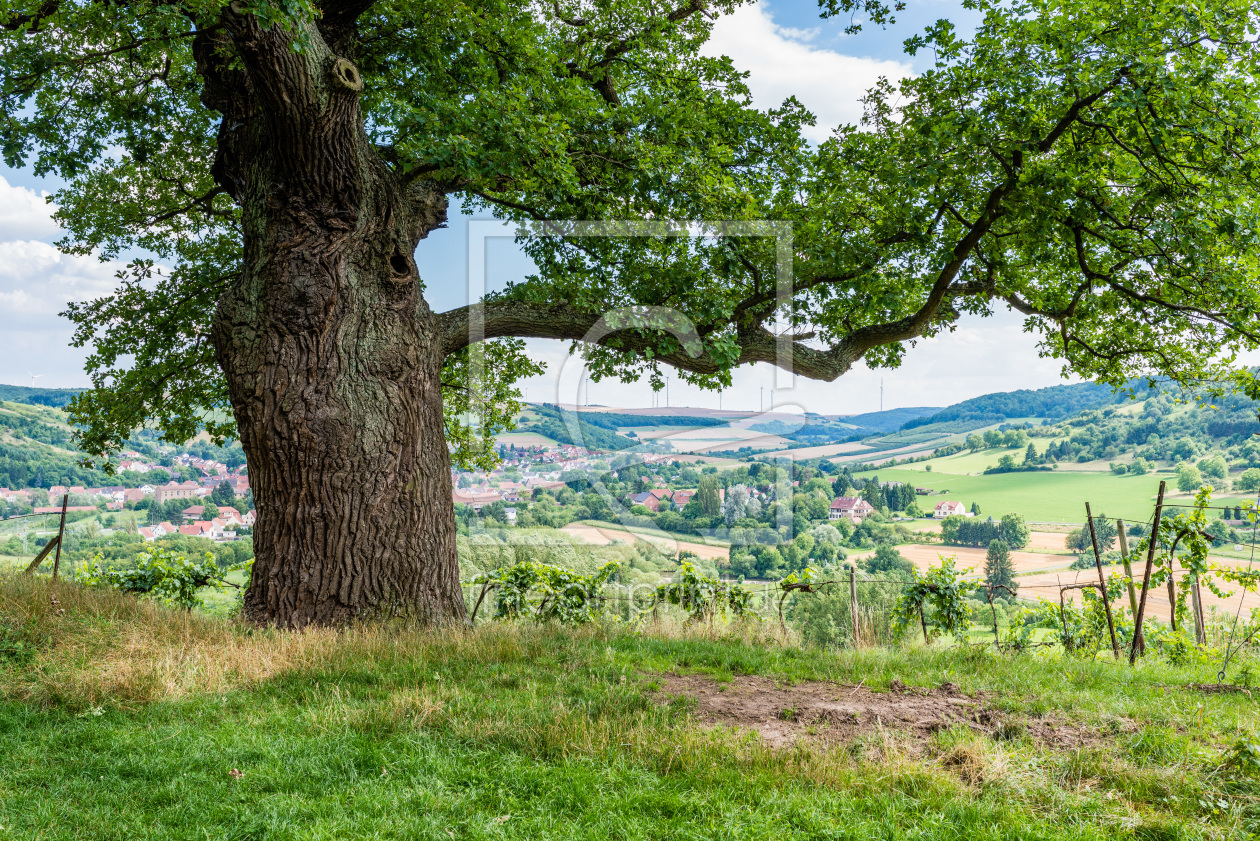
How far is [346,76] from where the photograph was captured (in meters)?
7.07

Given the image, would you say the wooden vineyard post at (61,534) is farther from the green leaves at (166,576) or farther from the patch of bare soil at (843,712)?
the patch of bare soil at (843,712)

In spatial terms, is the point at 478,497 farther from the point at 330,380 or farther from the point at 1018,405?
the point at 1018,405

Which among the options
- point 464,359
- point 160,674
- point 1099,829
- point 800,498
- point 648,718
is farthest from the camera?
point 800,498

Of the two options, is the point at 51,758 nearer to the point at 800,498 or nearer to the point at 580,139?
the point at 580,139

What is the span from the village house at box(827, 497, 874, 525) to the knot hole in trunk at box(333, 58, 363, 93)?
14366mm

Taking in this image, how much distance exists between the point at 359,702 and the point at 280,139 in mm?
5792

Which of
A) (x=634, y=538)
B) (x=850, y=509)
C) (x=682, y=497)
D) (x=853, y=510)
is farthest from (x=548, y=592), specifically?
(x=853, y=510)

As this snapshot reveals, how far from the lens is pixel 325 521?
7.37 metres

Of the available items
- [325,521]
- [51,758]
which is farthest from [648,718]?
[325,521]

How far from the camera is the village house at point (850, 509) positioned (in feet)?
62.4

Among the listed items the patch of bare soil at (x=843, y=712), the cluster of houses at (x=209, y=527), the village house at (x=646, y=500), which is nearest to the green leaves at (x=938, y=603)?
the patch of bare soil at (x=843, y=712)

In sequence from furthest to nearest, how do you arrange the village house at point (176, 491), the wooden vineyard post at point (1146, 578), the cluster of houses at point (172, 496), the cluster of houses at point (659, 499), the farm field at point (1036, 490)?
the farm field at point (1036, 490) < the village house at point (176, 491) < the cluster of houses at point (172, 496) < the cluster of houses at point (659, 499) < the wooden vineyard post at point (1146, 578)

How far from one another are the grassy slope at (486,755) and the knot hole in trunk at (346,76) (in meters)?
5.39

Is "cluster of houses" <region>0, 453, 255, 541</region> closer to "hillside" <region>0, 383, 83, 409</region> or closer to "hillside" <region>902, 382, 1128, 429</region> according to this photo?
"hillside" <region>0, 383, 83, 409</region>
